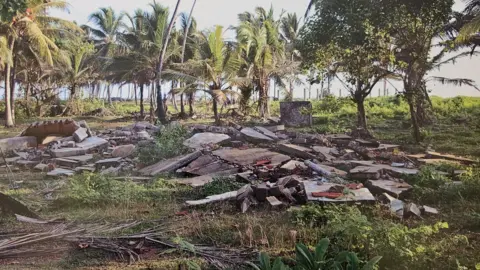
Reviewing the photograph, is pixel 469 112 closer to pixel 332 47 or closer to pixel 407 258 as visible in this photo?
pixel 332 47

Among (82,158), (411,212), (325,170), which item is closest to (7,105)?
(82,158)

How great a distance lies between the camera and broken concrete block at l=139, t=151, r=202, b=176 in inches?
296

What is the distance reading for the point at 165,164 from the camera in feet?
25.5

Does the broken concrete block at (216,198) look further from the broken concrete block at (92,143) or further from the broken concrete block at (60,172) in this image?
the broken concrete block at (92,143)

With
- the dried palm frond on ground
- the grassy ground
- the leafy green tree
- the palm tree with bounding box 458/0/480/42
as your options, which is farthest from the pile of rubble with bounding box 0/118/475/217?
the palm tree with bounding box 458/0/480/42

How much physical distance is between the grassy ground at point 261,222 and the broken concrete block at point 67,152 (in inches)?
44.5

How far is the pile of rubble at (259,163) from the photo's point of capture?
5.49 meters

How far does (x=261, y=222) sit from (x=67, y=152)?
6.42 meters

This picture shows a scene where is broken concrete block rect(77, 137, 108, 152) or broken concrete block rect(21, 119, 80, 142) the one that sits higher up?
broken concrete block rect(21, 119, 80, 142)

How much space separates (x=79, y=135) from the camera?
10.8 m

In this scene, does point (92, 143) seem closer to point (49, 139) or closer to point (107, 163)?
point (49, 139)

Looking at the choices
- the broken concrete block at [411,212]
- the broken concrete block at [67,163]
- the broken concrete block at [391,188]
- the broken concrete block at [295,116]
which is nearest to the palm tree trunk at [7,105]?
the broken concrete block at [67,163]

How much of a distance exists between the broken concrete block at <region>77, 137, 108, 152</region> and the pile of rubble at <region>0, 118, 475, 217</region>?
0.02m

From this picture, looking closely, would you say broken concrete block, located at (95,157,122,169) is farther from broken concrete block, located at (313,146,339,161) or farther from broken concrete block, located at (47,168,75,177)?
broken concrete block, located at (313,146,339,161)
